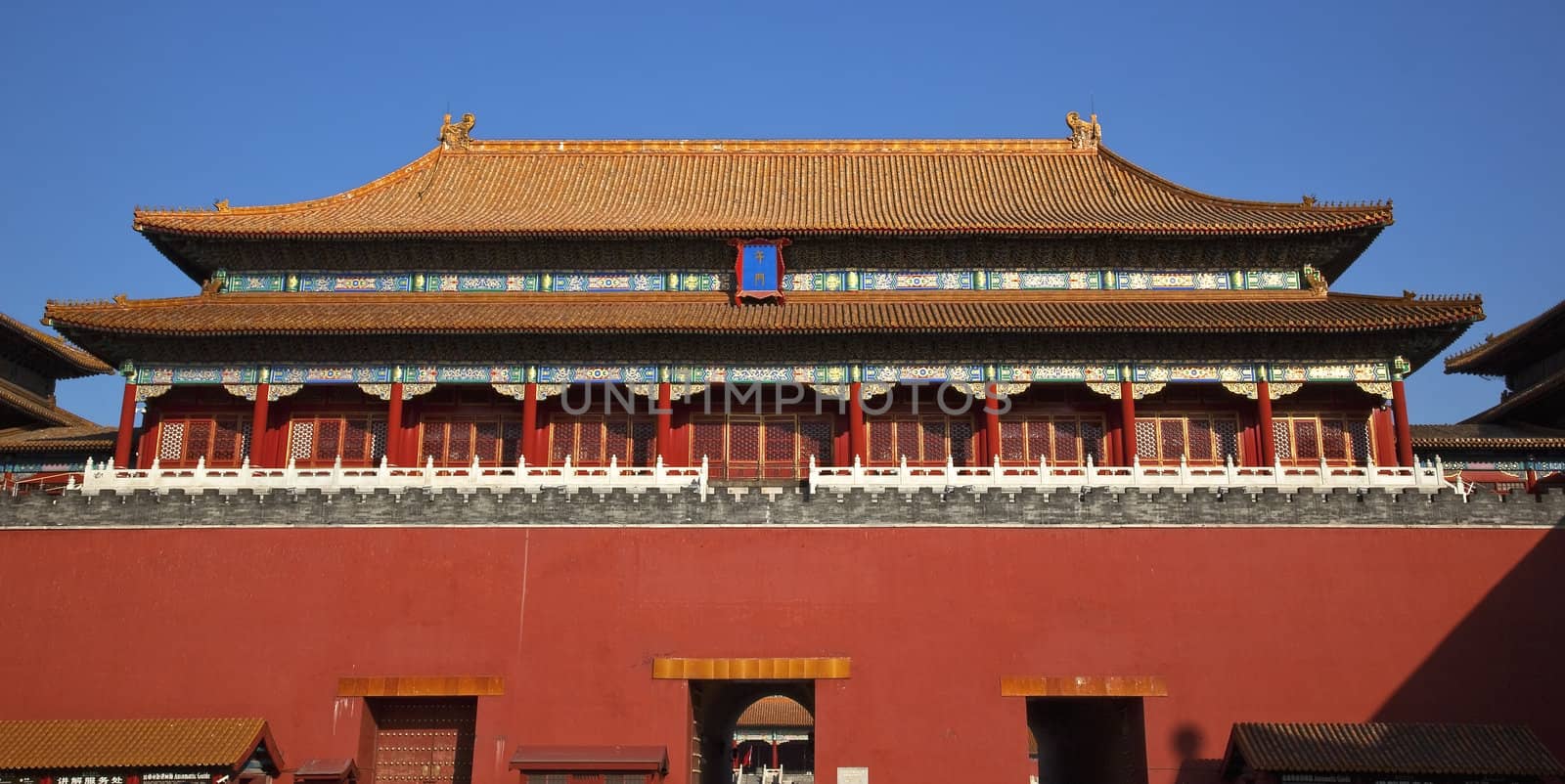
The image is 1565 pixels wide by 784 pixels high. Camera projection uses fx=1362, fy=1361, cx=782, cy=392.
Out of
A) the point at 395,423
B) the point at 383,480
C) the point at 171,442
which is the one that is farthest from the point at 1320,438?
the point at 171,442

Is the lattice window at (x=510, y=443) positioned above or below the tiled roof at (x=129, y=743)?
above

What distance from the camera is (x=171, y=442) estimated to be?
74.7 feet

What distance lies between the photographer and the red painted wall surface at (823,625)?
55.0 feet

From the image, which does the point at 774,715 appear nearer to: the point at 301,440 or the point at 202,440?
the point at 301,440

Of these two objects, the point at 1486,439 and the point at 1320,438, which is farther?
the point at 1486,439

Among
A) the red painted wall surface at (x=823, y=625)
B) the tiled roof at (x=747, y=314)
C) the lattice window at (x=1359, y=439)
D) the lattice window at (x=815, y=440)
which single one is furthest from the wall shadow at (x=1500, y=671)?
the lattice window at (x=815, y=440)

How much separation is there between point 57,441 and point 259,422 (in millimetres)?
5576

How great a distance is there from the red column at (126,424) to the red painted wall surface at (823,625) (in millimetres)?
3494

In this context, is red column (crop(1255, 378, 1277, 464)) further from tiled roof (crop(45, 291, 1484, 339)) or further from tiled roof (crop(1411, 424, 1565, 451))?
tiled roof (crop(1411, 424, 1565, 451))

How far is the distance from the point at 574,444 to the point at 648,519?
16.4ft

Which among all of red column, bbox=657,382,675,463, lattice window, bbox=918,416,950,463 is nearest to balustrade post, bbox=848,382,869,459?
lattice window, bbox=918,416,950,463

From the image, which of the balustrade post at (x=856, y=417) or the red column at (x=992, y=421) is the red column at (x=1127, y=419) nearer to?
the red column at (x=992, y=421)

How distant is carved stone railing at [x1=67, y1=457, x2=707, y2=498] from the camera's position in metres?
18.5

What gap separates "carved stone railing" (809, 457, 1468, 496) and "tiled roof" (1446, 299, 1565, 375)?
10.1 metres
